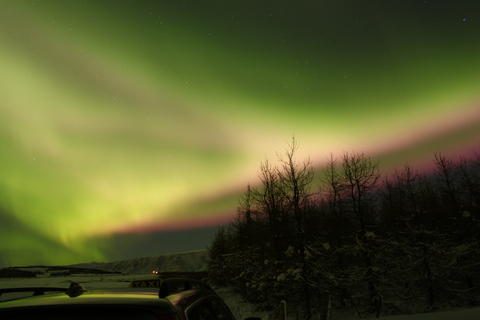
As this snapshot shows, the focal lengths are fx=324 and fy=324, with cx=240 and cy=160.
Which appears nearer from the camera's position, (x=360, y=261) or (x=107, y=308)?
(x=107, y=308)

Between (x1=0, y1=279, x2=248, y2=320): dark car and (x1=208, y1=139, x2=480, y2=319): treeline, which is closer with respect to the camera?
(x1=0, y1=279, x2=248, y2=320): dark car

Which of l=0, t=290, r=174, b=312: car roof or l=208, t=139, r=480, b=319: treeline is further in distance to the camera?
l=208, t=139, r=480, b=319: treeline

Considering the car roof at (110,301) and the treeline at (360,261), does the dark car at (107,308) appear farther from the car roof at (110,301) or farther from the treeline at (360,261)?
the treeline at (360,261)

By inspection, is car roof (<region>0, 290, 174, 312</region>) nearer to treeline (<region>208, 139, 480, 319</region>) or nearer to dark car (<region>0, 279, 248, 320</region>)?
dark car (<region>0, 279, 248, 320</region>)

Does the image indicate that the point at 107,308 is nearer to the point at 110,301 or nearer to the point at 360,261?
the point at 110,301

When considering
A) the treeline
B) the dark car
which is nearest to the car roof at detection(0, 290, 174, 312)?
the dark car

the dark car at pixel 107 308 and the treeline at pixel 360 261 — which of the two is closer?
the dark car at pixel 107 308

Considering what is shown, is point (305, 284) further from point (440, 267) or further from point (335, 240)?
point (440, 267)

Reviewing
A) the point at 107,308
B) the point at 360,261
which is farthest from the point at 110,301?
the point at 360,261

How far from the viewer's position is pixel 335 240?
31859 mm

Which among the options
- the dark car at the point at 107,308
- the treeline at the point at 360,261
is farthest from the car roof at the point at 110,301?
the treeline at the point at 360,261

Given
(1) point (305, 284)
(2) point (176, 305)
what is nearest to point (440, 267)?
(1) point (305, 284)

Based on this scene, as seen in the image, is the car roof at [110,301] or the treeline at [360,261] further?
the treeline at [360,261]

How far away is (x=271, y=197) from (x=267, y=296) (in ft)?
31.6
